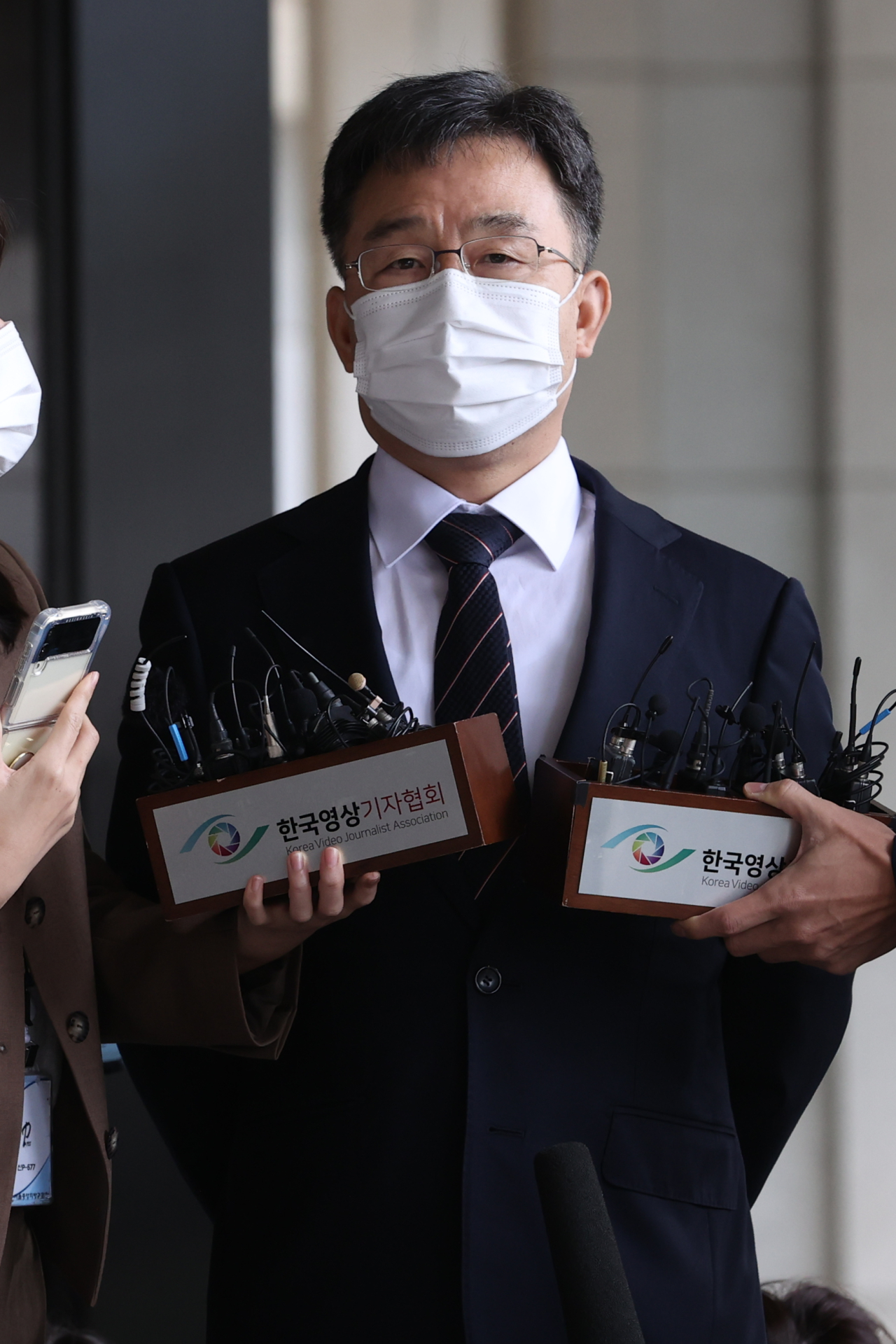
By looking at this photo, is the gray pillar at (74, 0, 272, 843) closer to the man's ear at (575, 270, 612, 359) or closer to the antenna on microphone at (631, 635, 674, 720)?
the man's ear at (575, 270, 612, 359)

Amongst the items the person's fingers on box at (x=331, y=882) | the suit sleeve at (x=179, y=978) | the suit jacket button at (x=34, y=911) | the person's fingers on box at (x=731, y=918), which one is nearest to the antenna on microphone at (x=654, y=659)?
the person's fingers on box at (x=731, y=918)

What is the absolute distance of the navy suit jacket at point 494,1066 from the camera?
4.09 ft

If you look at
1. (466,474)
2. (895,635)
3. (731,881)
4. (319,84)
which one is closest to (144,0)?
(319,84)

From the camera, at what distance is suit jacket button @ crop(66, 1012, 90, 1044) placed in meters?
1.23

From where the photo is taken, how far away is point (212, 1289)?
1.35 m

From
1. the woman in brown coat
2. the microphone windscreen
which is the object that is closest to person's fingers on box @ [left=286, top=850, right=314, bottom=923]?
the woman in brown coat

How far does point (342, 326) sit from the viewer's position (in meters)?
1.57

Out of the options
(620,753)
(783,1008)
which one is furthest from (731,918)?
(783,1008)

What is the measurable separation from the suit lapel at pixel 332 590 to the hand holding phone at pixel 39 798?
13.5 inches

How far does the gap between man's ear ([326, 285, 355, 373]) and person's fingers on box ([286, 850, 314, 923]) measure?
690mm

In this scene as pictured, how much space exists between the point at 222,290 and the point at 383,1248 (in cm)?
188

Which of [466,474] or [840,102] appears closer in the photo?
[466,474]

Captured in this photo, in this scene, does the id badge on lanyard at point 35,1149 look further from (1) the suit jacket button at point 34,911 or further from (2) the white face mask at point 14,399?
(2) the white face mask at point 14,399

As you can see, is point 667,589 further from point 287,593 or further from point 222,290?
point 222,290
